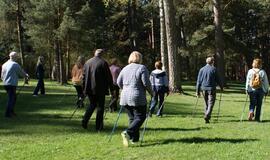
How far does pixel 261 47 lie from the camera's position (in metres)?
80.7

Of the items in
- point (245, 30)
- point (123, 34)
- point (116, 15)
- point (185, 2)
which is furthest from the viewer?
point (245, 30)

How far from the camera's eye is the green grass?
10.2 meters

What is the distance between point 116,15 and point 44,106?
121 feet

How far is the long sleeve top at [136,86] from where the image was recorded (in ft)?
36.1

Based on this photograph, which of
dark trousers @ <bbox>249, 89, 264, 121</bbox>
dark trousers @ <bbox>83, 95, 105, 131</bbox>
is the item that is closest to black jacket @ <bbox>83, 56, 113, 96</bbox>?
dark trousers @ <bbox>83, 95, 105, 131</bbox>

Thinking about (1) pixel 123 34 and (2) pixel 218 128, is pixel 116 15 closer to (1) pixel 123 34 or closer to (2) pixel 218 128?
(1) pixel 123 34

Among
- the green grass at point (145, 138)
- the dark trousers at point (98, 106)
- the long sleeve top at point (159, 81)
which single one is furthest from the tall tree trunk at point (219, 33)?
the dark trousers at point (98, 106)

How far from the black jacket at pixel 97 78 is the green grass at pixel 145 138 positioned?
1.09m

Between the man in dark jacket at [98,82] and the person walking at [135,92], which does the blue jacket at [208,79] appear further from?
the person walking at [135,92]

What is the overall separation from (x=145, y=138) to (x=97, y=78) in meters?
2.06

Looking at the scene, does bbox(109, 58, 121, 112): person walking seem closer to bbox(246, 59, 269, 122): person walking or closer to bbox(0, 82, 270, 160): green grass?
bbox(0, 82, 270, 160): green grass

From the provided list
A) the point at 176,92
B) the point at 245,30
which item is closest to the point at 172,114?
the point at 176,92

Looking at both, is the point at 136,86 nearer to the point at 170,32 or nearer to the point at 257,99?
the point at 257,99

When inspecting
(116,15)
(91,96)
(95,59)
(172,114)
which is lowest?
(172,114)
